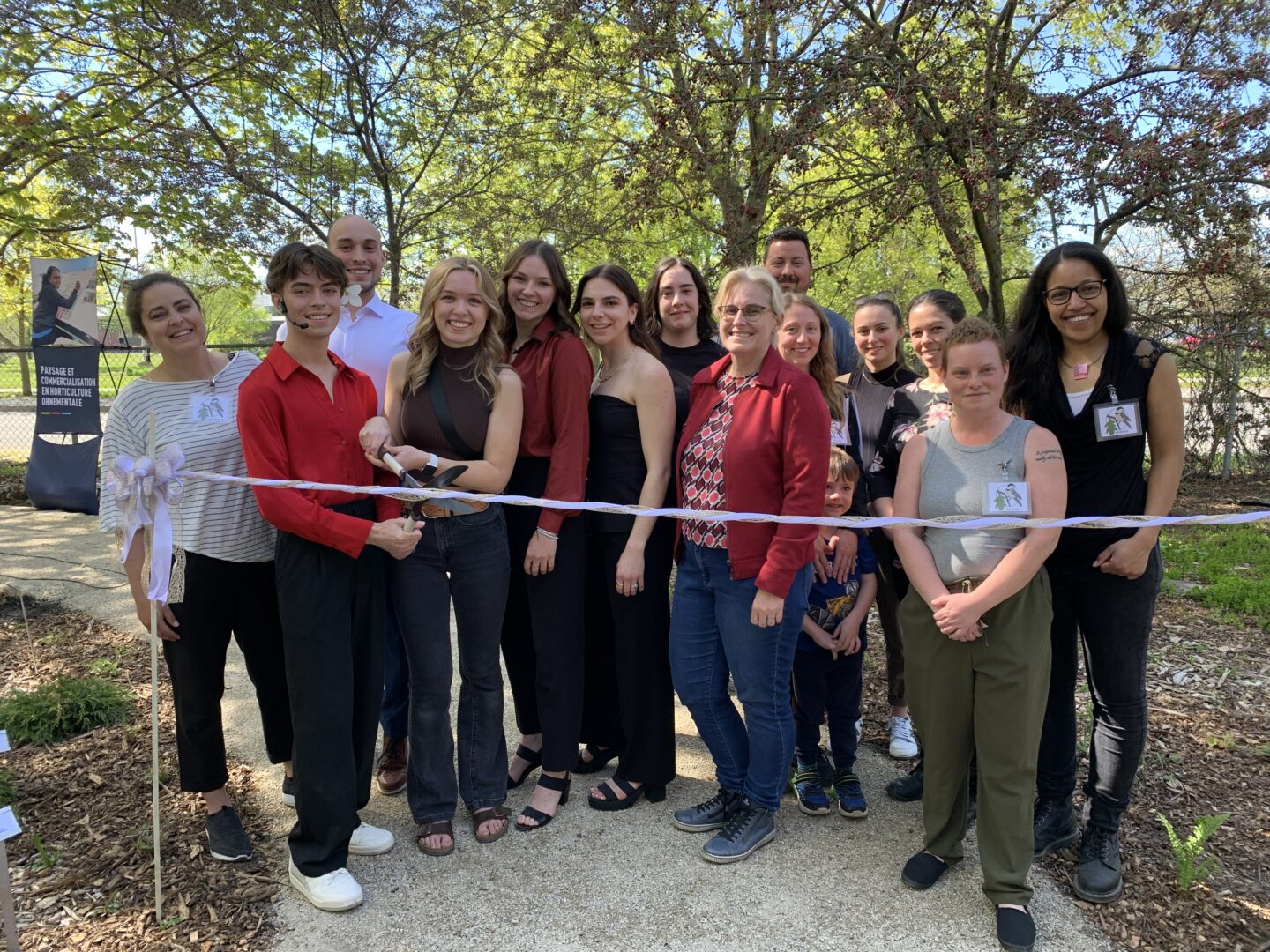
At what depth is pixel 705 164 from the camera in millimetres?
7504

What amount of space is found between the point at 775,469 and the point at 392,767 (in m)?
2.21

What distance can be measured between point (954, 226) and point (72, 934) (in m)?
7.85

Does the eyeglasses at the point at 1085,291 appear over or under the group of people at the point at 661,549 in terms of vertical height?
over

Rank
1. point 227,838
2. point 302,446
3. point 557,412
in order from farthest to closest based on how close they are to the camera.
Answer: point 557,412 → point 227,838 → point 302,446

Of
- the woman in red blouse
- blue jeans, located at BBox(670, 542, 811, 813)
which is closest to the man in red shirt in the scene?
the woman in red blouse

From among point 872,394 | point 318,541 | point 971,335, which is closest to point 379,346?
point 318,541

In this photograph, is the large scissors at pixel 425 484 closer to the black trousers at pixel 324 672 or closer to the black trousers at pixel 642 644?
the black trousers at pixel 324 672

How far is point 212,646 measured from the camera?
2969mm

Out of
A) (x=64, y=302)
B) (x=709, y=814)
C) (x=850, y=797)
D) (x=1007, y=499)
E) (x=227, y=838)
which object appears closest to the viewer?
(x=1007, y=499)

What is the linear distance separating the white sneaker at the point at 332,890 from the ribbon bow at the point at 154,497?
44.0 inches

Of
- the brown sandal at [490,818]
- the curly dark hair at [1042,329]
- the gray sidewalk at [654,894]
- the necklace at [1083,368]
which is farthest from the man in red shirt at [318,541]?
the necklace at [1083,368]

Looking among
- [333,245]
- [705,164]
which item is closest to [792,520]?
[333,245]

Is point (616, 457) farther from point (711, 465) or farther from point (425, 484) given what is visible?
point (425, 484)

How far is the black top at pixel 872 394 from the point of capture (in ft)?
11.7
